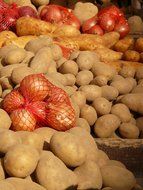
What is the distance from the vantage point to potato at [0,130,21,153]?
2.45m

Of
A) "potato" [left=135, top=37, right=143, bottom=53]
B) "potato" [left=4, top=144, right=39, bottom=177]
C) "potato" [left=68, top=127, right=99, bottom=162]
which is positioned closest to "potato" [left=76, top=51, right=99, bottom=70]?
"potato" [left=135, top=37, right=143, bottom=53]

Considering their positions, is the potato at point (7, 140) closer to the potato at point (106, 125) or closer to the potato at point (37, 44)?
the potato at point (106, 125)

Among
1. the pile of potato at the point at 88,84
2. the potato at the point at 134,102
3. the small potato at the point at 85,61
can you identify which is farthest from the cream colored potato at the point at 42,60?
the potato at the point at 134,102

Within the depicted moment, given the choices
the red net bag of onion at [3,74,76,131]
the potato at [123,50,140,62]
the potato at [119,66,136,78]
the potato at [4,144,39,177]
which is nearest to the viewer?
the potato at [4,144,39,177]

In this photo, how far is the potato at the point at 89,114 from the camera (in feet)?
11.2

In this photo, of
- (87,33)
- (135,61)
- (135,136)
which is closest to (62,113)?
(135,136)

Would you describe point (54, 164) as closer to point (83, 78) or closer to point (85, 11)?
point (83, 78)

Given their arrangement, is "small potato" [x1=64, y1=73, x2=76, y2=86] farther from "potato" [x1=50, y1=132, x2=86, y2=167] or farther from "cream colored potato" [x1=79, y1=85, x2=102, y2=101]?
"potato" [x1=50, y1=132, x2=86, y2=167]

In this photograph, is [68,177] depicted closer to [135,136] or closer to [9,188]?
[9,188]

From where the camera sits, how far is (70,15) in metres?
5.49

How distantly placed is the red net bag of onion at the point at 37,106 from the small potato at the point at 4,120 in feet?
0.17

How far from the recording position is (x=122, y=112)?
3.53 m

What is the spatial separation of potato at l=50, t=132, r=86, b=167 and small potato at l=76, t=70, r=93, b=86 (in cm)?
123

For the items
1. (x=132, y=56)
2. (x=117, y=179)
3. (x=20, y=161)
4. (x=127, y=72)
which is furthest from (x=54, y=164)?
(x=132, y=56)
